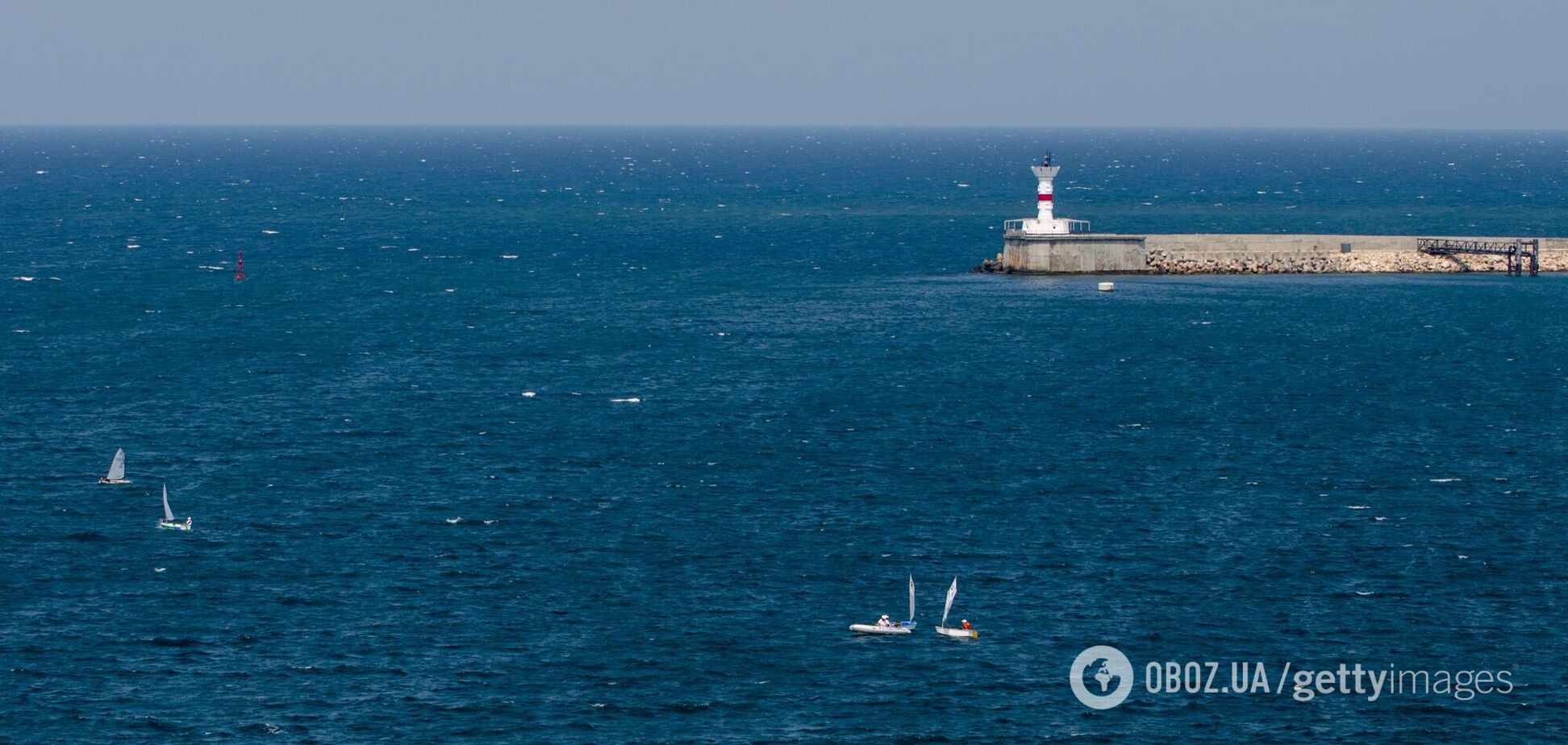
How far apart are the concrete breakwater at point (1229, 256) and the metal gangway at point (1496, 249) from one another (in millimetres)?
423

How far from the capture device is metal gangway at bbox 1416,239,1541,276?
6535 inches

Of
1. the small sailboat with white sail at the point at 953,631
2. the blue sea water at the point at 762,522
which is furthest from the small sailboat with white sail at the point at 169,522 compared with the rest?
the small sailboat with white sail at the point at 953,631

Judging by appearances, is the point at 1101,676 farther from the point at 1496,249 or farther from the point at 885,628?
the point at 1496,249

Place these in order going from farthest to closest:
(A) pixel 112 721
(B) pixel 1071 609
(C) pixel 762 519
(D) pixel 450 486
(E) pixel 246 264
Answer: (E) pixel 246 264 < (D) pixel 450 486 < (C) pixel 762 519 < (B) pixel 1071 609 < (A) pixel 112 721

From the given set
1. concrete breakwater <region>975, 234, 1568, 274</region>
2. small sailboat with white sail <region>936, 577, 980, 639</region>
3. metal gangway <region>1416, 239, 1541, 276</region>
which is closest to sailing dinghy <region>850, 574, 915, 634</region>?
small sailboat with white sail <region>936, 577, 980, 639</region>

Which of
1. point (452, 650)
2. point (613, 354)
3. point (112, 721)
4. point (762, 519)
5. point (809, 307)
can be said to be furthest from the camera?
point (809, 307)

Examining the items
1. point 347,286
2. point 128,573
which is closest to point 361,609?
point 128,573

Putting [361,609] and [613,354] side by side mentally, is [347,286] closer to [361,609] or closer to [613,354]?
[613,354]

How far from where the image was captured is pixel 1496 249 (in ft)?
551

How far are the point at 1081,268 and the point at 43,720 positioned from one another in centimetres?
12278

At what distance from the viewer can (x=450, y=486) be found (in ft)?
275

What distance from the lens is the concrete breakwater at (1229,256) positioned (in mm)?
166750
